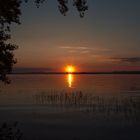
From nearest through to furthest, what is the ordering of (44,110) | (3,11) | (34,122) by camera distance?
(3,11)
(34,122)
(44,110)

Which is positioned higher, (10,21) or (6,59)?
(10,21)

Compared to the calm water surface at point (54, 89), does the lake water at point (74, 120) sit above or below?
below

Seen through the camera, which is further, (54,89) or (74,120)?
(54,89)

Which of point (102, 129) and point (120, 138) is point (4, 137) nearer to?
point (120, 138)

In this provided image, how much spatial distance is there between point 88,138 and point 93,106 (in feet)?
47.6

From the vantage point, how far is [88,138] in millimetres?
21203

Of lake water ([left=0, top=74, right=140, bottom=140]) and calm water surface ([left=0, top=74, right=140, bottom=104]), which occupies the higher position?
calm water surface ([left=0, top=74, right=140, bottom=104])

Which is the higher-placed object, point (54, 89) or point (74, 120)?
point (54, 89)

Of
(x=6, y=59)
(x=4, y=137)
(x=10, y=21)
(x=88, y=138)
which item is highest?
(x=10, y=21)

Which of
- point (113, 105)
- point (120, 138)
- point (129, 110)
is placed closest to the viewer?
point (120, 138)

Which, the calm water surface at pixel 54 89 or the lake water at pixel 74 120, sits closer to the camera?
the lake water at pixel 74 120

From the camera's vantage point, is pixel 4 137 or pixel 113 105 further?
pixel 113 105

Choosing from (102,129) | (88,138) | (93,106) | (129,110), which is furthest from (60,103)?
(88,138)

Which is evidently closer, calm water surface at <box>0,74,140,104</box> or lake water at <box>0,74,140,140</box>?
lake water at <box>0,74,140,140</box>
